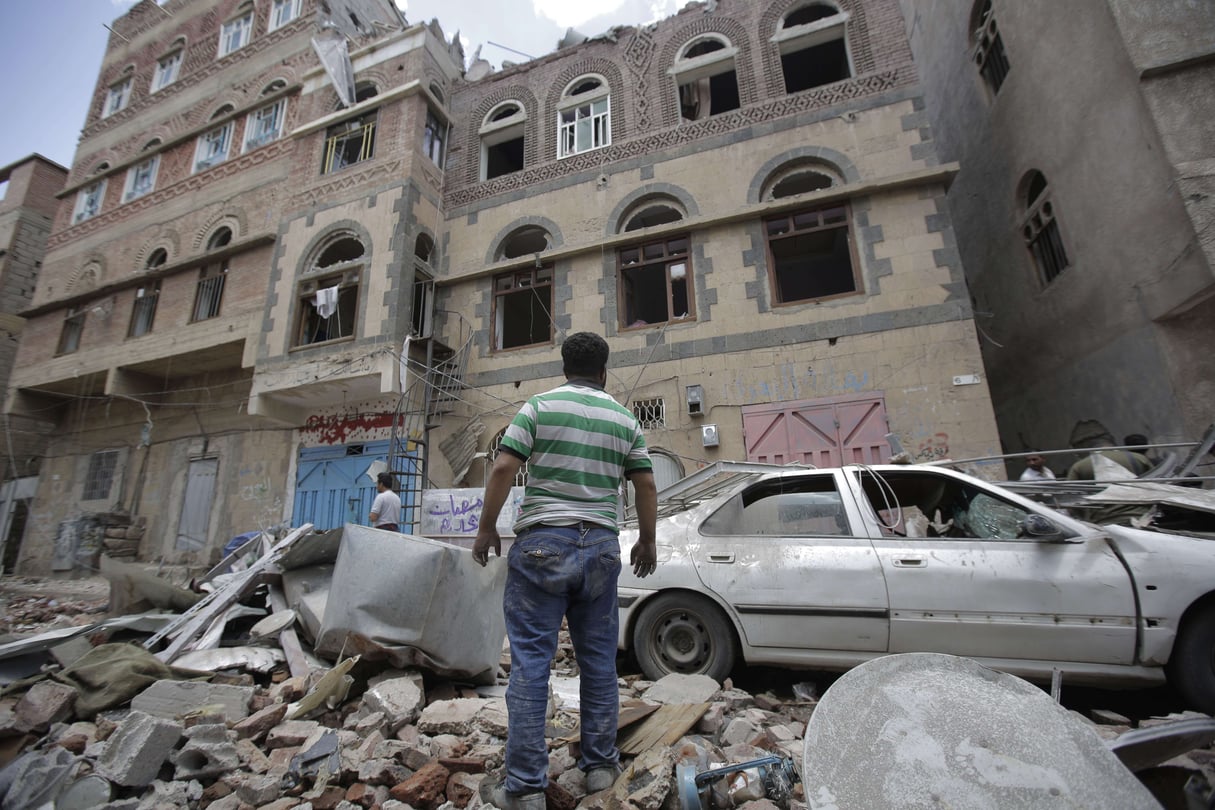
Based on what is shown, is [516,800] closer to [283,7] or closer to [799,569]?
[799,569]

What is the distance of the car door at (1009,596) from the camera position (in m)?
3.19

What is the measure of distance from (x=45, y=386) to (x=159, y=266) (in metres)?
4.54

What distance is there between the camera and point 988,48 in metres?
10.8

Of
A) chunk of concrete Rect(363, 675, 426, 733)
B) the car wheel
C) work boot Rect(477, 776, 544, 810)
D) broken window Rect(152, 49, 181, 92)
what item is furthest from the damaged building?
work boot Rect(477, 776, 544, 810)

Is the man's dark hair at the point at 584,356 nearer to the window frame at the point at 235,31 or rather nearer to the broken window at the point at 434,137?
the broken window at the point at 434,137

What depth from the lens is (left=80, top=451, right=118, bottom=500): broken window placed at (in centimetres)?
1345

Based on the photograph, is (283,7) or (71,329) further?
(283,7)

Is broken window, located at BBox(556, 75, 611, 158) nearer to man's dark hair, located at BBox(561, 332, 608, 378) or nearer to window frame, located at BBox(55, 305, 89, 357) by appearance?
man's dark hair, located at BBox(561, 332, 608, 378)

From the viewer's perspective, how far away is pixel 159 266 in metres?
13.2

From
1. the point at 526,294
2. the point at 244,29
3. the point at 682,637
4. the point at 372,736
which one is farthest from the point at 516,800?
the point at 244,29

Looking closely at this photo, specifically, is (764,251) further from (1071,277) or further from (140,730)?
(140,730)

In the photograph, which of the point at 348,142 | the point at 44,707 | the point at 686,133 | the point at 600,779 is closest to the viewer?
the point at 600,779

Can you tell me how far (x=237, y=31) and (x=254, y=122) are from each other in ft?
14.4

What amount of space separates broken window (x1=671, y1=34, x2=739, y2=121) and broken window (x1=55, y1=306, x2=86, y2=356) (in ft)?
53.1
